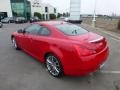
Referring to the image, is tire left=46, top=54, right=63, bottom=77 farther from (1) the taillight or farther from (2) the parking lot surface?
(1) the taillight

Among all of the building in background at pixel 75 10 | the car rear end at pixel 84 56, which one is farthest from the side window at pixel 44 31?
the building in background at pixel 75 10

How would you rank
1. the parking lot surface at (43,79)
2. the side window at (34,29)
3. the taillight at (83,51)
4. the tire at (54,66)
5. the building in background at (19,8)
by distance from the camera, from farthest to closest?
the building in background at (19,8) < the side window at (34,29) < the tire at (54,66) < the parking lot surface at (43,79) < the taillight at (83,51)

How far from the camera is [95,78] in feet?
14.4

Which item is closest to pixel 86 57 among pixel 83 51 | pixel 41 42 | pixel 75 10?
pixel 83 51

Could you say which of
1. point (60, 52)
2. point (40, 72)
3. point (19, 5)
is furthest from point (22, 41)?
point (19, 5)

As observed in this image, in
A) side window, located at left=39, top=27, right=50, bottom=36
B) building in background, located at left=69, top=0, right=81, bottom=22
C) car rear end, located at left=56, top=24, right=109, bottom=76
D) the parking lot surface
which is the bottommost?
the parking lot surface

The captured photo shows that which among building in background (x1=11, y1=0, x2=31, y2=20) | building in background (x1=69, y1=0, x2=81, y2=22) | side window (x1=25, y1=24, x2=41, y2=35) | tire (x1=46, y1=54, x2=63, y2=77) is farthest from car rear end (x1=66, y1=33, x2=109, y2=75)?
building in background (x1=11, y1=0, x2=31, y2=20)

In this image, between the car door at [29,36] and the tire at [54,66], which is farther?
the car door at [29,36]

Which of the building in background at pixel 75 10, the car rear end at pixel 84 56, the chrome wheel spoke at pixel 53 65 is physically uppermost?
the building in background at pixel 75 10

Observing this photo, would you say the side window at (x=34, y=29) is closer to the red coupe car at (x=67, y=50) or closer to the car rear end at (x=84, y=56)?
the red coupe car at (x=67, y=50)

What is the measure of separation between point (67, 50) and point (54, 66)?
0.83 m

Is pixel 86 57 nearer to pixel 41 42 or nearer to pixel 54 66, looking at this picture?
pixel 54 66

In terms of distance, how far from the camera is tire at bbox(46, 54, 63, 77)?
422 centimetres

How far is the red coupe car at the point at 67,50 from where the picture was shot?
146 inches
